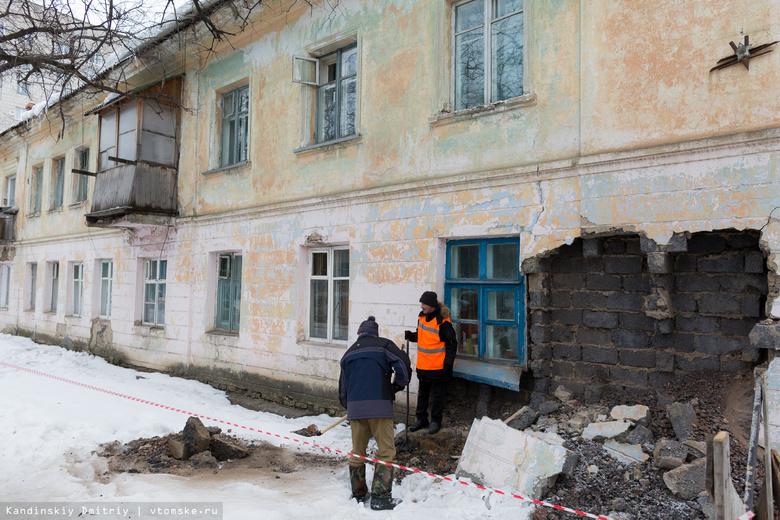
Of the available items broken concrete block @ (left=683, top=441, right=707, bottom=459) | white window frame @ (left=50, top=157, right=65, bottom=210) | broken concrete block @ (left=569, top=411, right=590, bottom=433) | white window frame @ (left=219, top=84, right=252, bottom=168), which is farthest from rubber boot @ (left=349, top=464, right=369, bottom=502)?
white window frame @ (left=50, top=157, right=65, bottom=210)

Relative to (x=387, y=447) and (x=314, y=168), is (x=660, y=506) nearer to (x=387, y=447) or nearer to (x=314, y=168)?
(x=387, y=447)

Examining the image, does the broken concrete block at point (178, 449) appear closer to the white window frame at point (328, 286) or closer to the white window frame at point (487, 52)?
the white window frame at point (328, 286)

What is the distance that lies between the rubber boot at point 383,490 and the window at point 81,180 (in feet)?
42.3

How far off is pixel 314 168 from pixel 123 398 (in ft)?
15.0

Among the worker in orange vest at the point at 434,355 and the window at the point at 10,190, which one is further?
the window at the point at 10,190

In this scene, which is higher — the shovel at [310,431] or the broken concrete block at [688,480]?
the broken concrete block at [688,480]

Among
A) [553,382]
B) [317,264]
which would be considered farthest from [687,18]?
[317,264]

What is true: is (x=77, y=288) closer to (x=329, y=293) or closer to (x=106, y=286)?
(x=106, y=286)

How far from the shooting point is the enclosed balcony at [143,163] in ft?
33.7

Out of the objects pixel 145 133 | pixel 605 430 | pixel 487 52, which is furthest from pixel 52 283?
pixel 605 430

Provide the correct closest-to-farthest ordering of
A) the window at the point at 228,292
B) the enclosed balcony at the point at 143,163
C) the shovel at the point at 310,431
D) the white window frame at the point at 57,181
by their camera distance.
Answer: the shovel at the point at 310,431 < the window at the point at 228,292 < the enclosed balcony at the point at 143,163 < the white window frame at the point at 57,181

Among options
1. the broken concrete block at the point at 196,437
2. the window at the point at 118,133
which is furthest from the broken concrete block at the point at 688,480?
the window at the point at 118,133

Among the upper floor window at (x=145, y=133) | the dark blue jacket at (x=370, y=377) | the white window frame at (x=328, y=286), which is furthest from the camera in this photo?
the upper floor window at (x=145, y=133)

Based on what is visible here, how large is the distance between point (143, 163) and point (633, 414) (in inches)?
382
